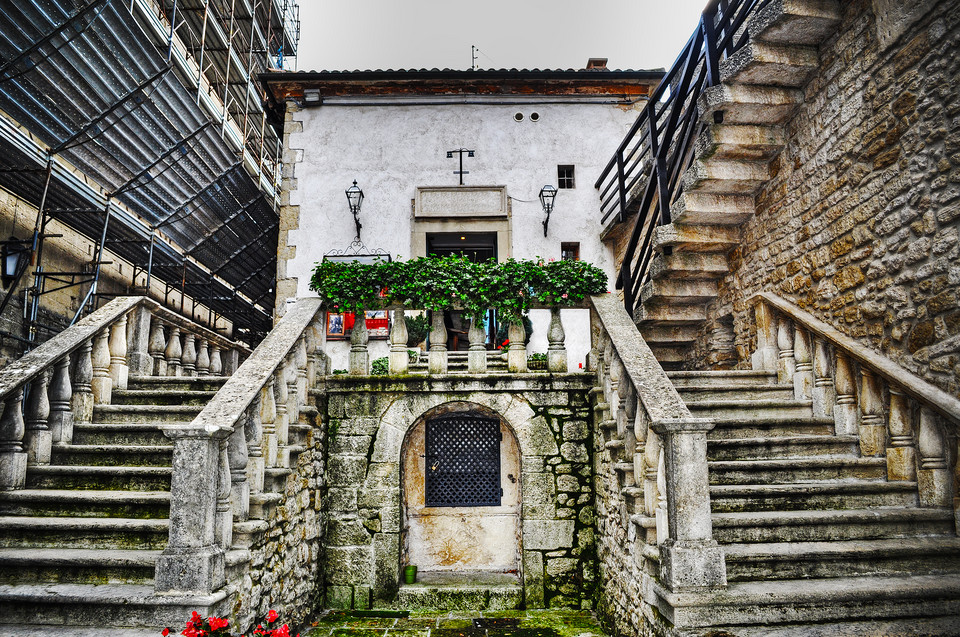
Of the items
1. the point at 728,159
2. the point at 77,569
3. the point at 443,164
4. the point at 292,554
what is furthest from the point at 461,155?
the point at 77,569

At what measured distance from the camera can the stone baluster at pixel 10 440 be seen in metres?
4.29

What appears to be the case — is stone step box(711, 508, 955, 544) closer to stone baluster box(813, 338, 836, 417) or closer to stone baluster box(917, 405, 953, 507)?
stone baluster box(917, 405, 953, 507)

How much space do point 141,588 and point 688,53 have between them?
6.58 m

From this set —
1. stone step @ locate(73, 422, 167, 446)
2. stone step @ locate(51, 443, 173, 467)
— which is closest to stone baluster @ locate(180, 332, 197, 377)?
stone step @ locate(73, 422, 167, 446)

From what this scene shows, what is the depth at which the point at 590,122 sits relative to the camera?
10.9 metres

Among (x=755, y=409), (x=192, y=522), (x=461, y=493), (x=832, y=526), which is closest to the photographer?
(x=192, y=522)

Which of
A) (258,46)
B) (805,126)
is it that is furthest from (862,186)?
(258,46)

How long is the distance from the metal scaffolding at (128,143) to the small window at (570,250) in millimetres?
5453

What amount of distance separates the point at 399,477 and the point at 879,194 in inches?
175

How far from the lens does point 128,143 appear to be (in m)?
7.99

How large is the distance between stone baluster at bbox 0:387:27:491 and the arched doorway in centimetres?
298

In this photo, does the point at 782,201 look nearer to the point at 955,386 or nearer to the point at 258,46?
the point at 955,386

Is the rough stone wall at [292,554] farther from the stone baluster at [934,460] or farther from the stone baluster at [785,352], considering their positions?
the stone baluster at [934,460]

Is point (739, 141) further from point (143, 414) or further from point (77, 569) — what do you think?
point (77, 569)
